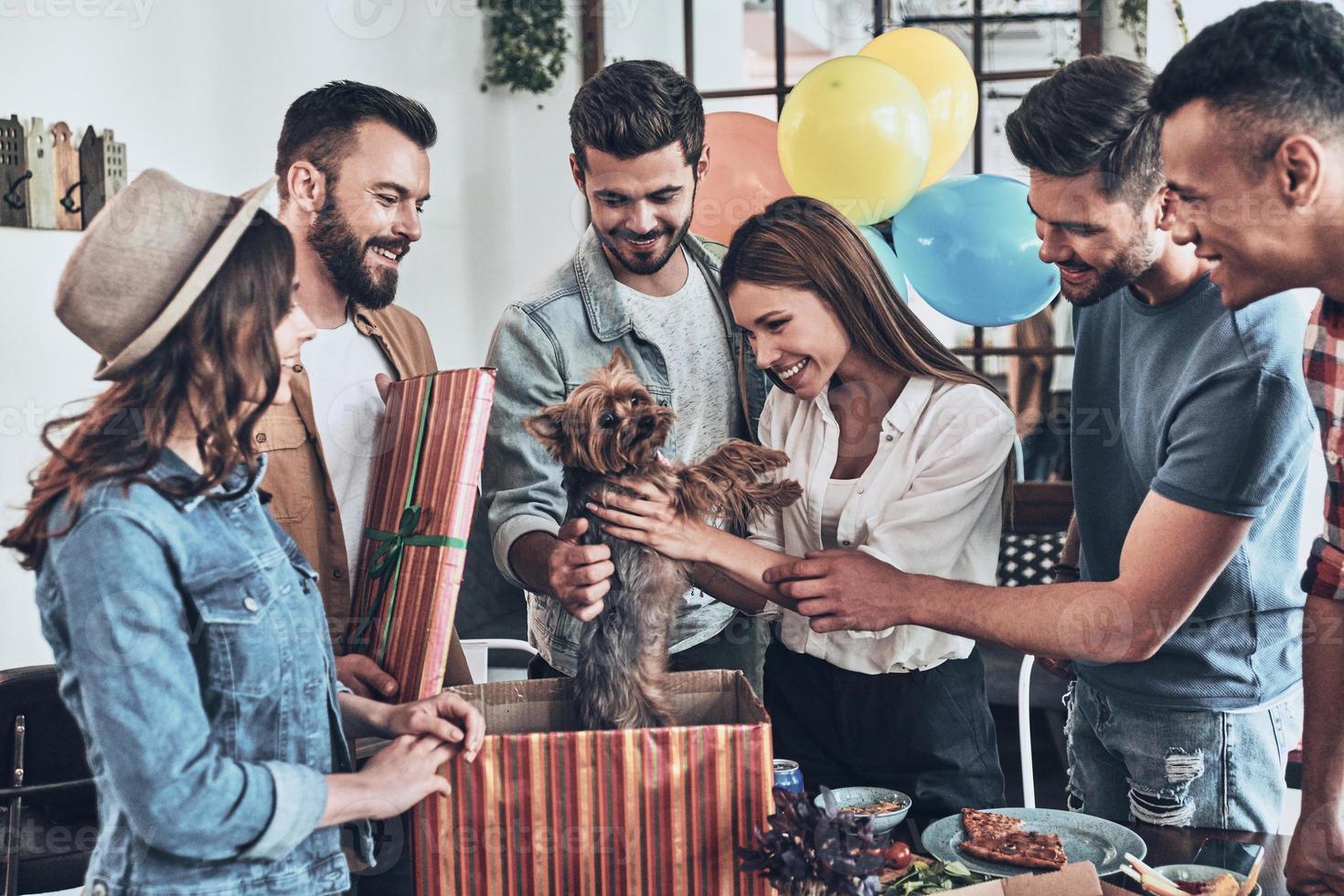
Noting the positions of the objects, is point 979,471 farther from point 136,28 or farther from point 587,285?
point 136,28

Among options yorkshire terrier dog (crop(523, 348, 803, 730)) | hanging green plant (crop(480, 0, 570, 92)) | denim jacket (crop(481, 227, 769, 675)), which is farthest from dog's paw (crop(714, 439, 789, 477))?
hanging green plant (crop(480, 0, 570, 92))

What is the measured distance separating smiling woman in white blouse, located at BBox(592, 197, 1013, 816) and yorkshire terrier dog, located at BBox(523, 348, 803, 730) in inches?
6.9

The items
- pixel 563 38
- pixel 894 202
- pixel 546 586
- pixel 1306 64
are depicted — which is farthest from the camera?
pixel 563 38

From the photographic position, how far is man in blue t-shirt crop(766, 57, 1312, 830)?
154cm

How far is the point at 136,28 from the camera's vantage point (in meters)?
2.62

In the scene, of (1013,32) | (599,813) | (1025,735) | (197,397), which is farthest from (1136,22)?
(197,397)

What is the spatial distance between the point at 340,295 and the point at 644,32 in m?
3.59

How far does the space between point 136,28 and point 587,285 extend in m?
1.45

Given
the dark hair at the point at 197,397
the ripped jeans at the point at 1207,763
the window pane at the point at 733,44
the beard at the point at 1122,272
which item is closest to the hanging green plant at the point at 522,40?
the window pane at the point at 733,44

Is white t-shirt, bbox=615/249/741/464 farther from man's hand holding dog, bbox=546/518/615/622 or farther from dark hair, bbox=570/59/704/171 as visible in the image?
man's hand holding dog, bbox=546/518/615/622

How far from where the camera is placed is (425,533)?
1316 mm

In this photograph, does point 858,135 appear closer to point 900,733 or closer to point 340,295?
point 340,295

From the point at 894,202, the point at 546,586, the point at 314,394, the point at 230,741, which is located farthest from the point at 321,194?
the point at 894,202

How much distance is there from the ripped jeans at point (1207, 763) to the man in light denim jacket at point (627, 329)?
0.73m
